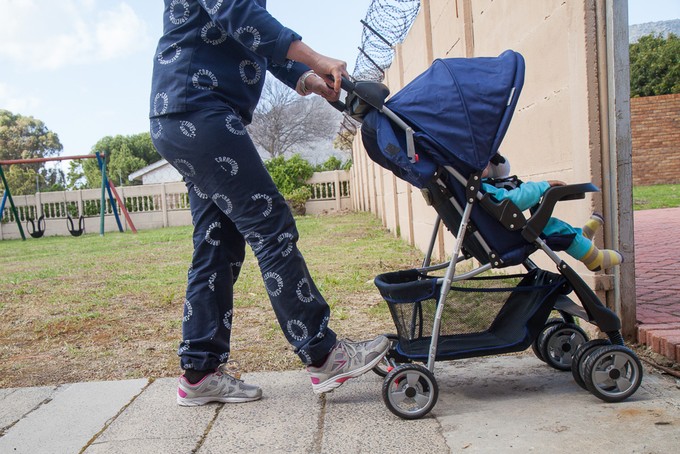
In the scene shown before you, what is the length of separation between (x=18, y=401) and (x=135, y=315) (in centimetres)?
201

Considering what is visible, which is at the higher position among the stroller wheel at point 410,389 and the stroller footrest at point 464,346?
the stroller footrest at point 464,346

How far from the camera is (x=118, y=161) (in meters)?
59.2

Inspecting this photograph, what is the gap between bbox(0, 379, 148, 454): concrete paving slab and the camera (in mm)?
2303

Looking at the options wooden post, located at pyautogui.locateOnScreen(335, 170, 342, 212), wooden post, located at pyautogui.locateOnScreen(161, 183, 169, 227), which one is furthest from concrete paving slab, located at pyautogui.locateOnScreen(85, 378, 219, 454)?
wooden post, located at pyautogui.locateOnScreen(335, 170, 342, 212)

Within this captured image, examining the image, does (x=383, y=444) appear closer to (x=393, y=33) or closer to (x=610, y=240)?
(x=610, y=240)

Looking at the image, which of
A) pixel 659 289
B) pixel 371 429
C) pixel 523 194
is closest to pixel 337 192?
pixel 659 289

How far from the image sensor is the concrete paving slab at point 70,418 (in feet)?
7.55

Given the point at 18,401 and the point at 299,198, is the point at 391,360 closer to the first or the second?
the point at 18,401

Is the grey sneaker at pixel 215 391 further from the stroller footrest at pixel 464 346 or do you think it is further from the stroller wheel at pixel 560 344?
the stroller wheel at pixel 560 344

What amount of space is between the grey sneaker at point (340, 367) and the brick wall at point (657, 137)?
19.0m

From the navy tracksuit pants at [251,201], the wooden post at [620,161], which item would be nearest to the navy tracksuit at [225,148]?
the navy tracksuit pants at [251,201]

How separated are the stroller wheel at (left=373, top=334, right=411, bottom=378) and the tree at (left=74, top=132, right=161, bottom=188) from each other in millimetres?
56883

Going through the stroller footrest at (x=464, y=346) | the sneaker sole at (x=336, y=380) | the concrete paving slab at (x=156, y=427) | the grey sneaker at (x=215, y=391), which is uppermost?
the stroller footrest at (x=464, y=346)

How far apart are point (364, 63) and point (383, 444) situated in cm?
874
